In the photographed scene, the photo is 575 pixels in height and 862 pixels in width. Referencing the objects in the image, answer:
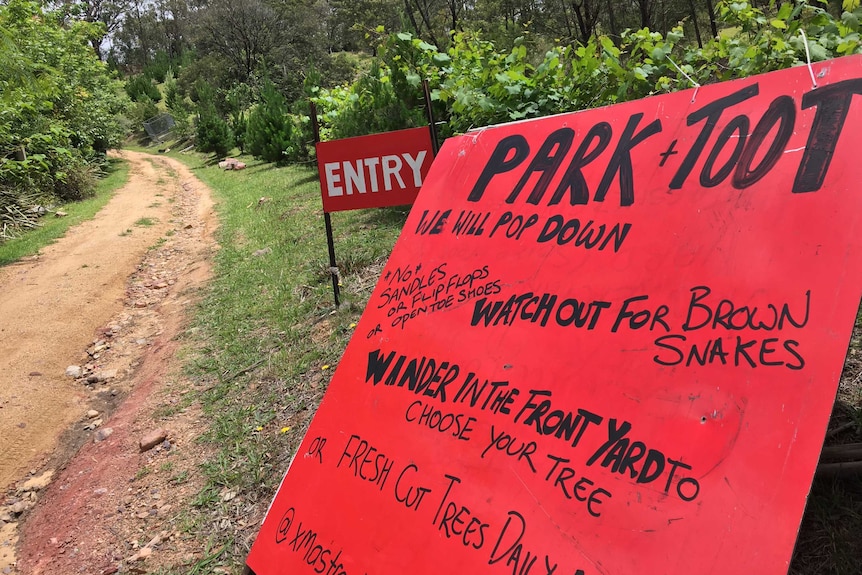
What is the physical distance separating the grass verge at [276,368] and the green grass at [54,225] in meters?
3.97

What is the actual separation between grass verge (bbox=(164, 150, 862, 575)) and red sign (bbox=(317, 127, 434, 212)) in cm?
106

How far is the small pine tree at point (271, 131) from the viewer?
16844mm

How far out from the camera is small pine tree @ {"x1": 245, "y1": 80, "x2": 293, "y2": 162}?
55.3 ft

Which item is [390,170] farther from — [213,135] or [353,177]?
[213,135]

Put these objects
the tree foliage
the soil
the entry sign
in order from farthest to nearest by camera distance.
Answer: the tree foliage, the soil, the entry sign

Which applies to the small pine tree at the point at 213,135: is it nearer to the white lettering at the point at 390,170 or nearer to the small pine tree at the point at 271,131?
the small pine tree at the point at 271,131

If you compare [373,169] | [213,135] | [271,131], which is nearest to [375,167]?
[373,169]

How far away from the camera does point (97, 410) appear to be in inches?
180

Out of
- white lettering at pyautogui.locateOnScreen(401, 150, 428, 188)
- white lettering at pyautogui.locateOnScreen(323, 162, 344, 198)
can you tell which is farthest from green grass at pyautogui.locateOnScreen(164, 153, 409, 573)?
white lettering at pyautogui.locateOnScreen(401, 150, 428, 188)

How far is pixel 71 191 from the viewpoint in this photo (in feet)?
49.7

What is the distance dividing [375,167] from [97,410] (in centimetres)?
296

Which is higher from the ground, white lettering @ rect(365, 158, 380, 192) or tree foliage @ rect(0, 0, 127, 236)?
tree foliage @ rect(0, 0, 127, 236)

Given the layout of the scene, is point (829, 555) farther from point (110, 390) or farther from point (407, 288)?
point (110, 390)

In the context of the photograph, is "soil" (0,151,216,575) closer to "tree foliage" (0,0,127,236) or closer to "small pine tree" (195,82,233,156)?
"tree foliage" (0,0,127,236)
